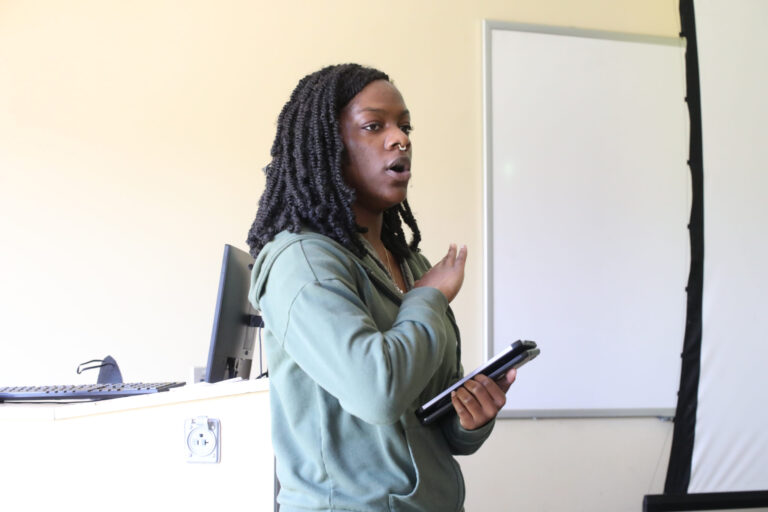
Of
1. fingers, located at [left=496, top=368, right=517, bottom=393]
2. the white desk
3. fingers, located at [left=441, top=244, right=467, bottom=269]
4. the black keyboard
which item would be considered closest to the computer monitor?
the black keyboard

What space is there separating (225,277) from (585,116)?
2.10m

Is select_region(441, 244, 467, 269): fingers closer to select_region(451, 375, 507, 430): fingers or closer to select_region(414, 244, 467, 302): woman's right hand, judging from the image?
select_region(414, 244, 467, 302): woman's right hand

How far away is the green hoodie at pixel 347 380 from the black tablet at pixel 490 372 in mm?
19

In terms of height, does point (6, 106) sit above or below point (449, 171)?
above

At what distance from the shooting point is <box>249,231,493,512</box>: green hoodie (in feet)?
2.72

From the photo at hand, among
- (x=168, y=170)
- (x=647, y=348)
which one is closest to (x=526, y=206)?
(x=647, y=348)

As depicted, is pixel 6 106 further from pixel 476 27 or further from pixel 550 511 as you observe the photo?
pixel 550 511

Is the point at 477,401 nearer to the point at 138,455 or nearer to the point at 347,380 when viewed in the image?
the point at 347,380

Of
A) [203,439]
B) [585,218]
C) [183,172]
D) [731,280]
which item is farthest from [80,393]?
[731,280]

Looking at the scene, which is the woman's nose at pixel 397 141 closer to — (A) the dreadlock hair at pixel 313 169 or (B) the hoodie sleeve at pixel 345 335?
(A) the dreadlock hair at pixel 313 169

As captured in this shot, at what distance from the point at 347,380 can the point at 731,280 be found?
2.70m

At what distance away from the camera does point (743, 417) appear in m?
3.00

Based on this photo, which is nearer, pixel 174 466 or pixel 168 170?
pixel 174 466

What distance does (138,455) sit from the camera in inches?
53.1
